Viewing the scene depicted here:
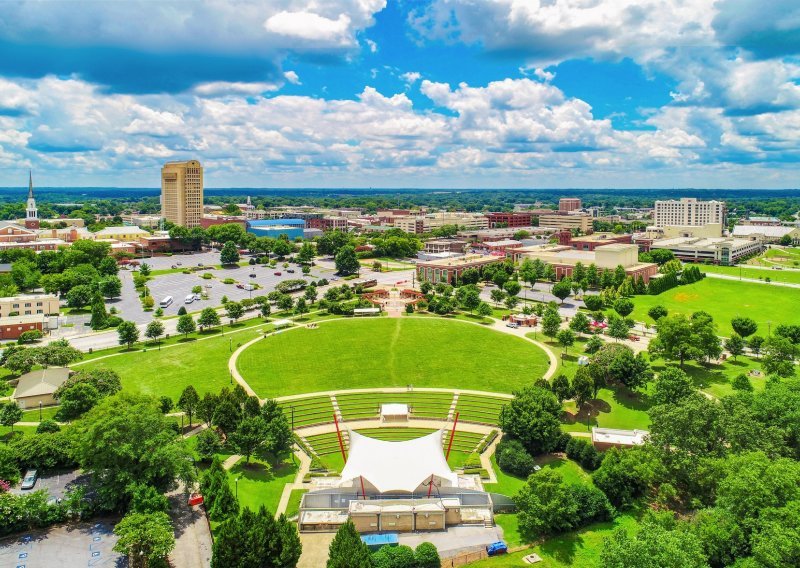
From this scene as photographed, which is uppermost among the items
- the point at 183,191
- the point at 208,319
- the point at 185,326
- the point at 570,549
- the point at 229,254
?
the point at 183,191

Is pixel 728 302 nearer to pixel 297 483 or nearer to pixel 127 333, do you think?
pixel 297 483

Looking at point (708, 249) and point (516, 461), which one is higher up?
point (708, 249)

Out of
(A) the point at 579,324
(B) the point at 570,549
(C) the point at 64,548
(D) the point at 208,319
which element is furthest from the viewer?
(D) the point at 208,319

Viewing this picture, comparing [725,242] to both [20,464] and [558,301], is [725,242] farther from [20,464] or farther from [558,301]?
[20,464]

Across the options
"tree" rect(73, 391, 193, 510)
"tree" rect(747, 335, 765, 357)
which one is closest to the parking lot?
"tree" rect(73, 391, 193, 510)

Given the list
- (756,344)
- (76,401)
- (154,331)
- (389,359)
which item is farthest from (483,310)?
(76,401)

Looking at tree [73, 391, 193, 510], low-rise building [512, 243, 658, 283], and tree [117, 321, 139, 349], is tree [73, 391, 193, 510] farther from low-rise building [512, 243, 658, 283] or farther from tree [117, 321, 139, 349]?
low-rise building [512, 243, 658, 283]

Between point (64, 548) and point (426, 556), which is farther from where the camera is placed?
point (64, 548)
